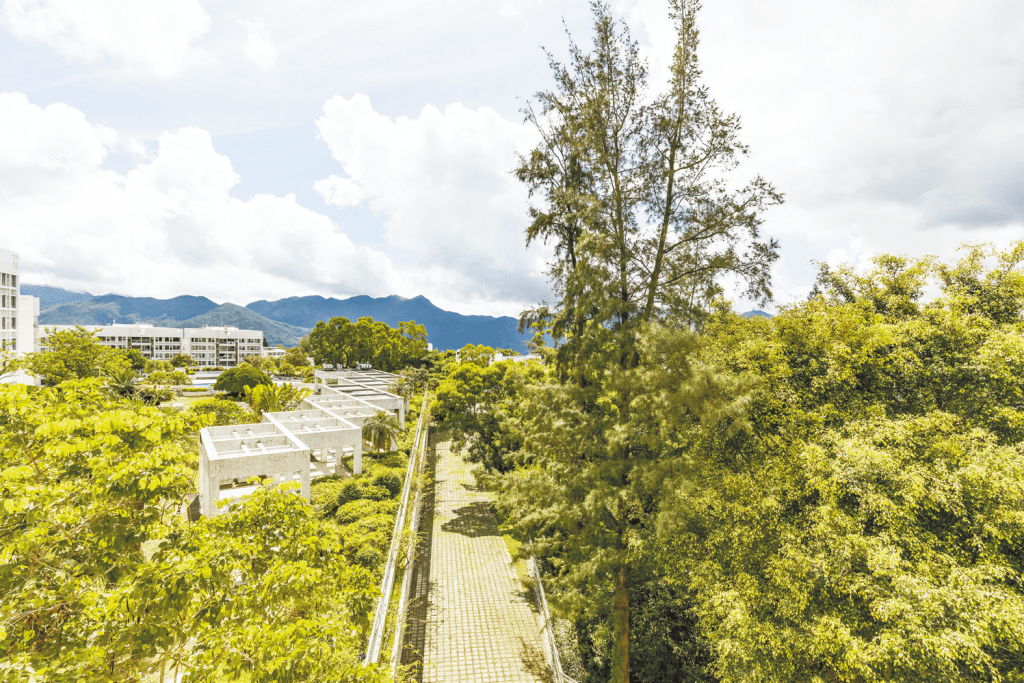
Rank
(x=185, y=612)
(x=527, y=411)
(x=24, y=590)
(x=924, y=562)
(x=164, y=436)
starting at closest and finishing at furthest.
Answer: (x=24, y=590), (x=185, y=612), (x=924, y=562), (x=164, y=436), (x=527, y=411)

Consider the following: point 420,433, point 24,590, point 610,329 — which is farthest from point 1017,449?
point 420,433

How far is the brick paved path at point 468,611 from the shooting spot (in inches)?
408

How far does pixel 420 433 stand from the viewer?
27.3 m

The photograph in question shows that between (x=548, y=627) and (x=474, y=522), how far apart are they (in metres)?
8.25

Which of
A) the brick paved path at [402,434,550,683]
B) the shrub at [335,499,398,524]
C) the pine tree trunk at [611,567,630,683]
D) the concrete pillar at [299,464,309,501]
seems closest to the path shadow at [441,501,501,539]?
the brick paved path at [402,434,550,683]

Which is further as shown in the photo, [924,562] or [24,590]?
[924,562]

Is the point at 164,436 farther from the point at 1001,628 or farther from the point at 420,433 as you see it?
the point at 420,433

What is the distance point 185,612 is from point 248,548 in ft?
2.57

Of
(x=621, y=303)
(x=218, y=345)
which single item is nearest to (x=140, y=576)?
(x=621, y=303)

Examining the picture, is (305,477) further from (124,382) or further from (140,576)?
(124,382)

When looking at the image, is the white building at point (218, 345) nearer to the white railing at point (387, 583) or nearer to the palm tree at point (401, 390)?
the palm tree at point (401, 390)

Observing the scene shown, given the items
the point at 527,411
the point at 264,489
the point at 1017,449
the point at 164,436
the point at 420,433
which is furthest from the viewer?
the point at 420,433

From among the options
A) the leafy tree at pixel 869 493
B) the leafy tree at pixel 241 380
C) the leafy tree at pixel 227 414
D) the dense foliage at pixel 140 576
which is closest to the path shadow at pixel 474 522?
the leafy tree at pixel 869 493

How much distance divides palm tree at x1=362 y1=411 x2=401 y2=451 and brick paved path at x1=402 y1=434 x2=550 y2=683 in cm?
644
